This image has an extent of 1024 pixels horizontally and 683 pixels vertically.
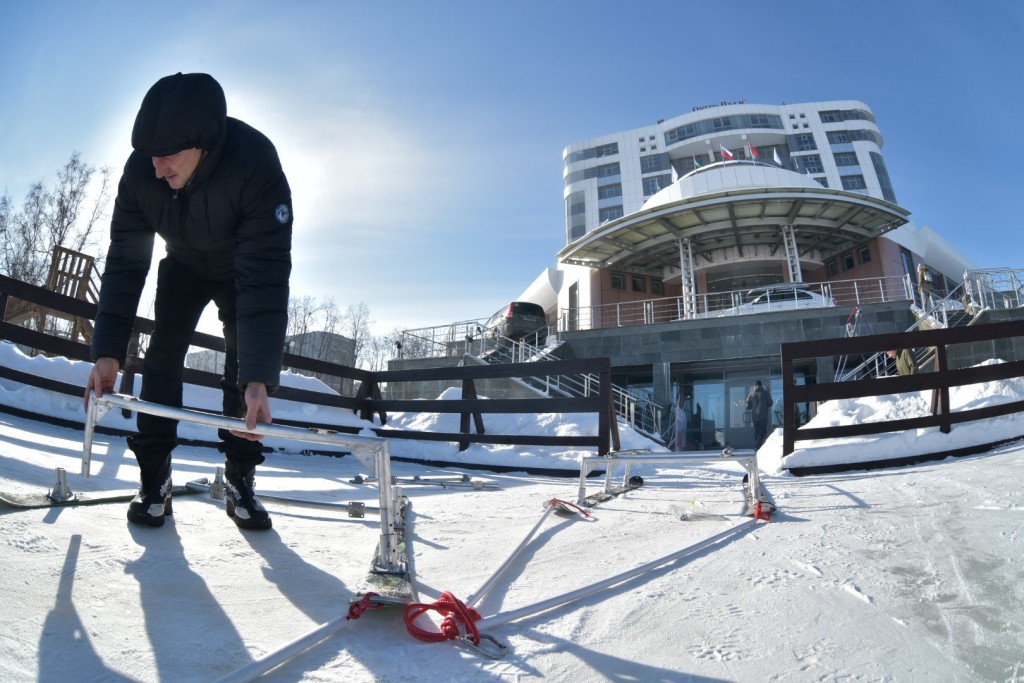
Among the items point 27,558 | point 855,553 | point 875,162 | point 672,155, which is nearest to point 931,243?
point 875,162

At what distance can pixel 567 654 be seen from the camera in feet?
4.35

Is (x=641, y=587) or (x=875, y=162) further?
(x=875, y=162)

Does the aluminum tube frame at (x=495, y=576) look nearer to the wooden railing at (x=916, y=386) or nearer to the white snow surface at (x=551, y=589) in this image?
the white snow surface at (x=551, y=589)

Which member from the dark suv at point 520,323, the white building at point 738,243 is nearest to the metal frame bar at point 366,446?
the white building at point 738,243

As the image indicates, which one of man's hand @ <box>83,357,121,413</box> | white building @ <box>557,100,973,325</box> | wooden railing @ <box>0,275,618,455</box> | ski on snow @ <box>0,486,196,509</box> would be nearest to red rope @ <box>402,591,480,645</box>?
man's hand @ <box>83,357,121,413</box>

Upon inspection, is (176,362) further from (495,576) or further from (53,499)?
(495,576)

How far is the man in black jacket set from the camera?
6.43 feet

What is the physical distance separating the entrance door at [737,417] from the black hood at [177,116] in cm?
1854

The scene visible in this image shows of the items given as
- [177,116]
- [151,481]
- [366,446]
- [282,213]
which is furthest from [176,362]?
[366,446]

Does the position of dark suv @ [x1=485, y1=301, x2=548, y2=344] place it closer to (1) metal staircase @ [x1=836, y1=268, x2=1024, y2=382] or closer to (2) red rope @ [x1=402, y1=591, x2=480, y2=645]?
(1) metal staircase @ [x1=836, y1=268, x2=1024, y2=382]

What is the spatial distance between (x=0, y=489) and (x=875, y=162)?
54013 millimetres

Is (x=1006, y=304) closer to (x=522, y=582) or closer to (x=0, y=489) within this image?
(x=522, y=582)

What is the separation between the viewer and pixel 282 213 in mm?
2184

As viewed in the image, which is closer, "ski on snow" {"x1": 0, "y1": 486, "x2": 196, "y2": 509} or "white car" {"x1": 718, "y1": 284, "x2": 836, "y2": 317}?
"ski on snow" {"x1": 0, "y1": 486, "x2": 196, "y2": 509}
